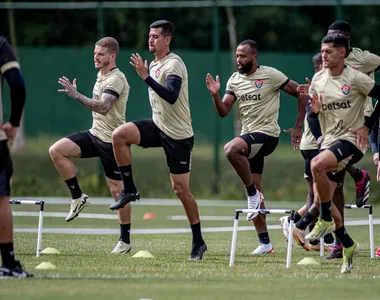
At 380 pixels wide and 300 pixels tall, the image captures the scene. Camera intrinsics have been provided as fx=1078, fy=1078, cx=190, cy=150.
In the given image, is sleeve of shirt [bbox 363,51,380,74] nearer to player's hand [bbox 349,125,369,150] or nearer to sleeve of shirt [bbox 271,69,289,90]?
sleeve of shirt [bbox 271,69,289,90]

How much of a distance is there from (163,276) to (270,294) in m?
1.37

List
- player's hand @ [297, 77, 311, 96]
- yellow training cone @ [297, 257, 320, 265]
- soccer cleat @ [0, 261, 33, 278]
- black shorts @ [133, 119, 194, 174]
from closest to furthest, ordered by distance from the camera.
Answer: soccer cleat @ [0, 261, 33, 278]
yellow training cone @ [297, 257, 320, 265]
player's hand @ [297, 77, 311, 96]
black shorts @ [133, 119, 194, 174]

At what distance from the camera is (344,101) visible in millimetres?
10477

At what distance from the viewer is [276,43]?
3572cm

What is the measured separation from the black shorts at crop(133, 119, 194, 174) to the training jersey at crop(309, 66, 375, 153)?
5.90 feet

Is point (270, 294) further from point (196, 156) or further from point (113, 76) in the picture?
point (196, 156)

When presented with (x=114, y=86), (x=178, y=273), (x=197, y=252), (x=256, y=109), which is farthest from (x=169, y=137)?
(x=178, y=273)

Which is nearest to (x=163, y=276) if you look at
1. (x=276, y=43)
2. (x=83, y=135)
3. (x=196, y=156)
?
(x=83, y=135)

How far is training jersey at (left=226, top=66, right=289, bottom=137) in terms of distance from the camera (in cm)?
1277

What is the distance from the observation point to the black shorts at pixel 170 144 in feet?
38.5

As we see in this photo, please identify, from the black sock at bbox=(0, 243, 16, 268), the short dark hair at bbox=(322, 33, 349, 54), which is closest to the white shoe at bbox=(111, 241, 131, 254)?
the black sock at bbox=(0, 243, 16, 268)

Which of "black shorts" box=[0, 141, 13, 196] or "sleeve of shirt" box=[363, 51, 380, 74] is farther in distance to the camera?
"sleeve of shirt" box=[363, 51, 380, 74]

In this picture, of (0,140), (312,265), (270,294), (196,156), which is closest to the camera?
(270,294)

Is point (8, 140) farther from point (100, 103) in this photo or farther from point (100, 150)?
point (100, 150)
